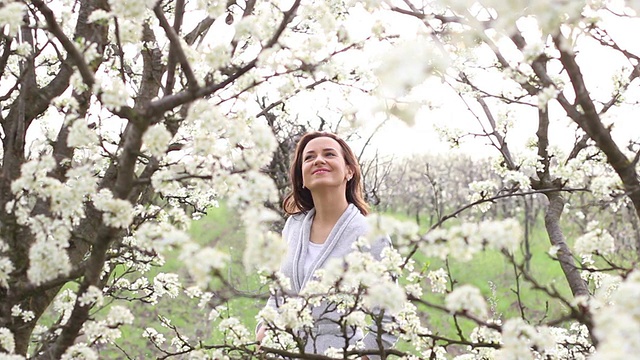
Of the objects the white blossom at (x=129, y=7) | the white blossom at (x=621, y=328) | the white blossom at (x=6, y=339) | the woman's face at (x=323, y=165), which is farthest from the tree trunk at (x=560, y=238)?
the white blossom at (x=6, y=339)

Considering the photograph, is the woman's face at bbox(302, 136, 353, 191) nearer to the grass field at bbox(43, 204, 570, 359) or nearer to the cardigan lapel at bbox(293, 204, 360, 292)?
the cardigan lapel at bbox(293, 204, 360, 292)

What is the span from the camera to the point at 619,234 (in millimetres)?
14352

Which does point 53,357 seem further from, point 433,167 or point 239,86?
Result: point 433,167

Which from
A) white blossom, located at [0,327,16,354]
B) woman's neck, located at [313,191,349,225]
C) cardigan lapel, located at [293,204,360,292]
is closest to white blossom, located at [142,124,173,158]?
white blossom, located at [0,327,16,354]

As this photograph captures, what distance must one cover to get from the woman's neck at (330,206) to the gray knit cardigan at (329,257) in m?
0.07

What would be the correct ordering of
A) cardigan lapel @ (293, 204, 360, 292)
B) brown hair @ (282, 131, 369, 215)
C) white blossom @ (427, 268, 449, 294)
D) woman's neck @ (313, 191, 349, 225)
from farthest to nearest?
brown hair @ (282, 131, 369, 215) < woman's neck @ (313, 191, 349, 225) < cardigan lapel @ (293, 204, 360, 292) < white blossom @ (427, 268, 449, 294)

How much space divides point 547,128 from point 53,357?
8.31ft

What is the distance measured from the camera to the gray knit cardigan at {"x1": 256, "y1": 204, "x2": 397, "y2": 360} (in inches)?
123

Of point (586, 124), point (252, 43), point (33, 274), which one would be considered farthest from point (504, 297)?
point (33, 274)

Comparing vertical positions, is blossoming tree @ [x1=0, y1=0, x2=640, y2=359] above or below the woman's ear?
below

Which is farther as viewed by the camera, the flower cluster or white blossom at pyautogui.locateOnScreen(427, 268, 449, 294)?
white blossom at pyautogui.locateOnScreen(427, 268, 449, 294)

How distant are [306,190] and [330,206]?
415 mm

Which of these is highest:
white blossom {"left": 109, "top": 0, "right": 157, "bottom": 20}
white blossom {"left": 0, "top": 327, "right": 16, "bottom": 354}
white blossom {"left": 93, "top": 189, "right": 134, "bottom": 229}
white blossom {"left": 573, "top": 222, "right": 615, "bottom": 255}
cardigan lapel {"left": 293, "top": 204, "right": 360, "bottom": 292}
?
cardigan lapel {"left": 293, "top": 204, "right": 360, "bottom": 292}

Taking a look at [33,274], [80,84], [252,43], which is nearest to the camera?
[33,274]
